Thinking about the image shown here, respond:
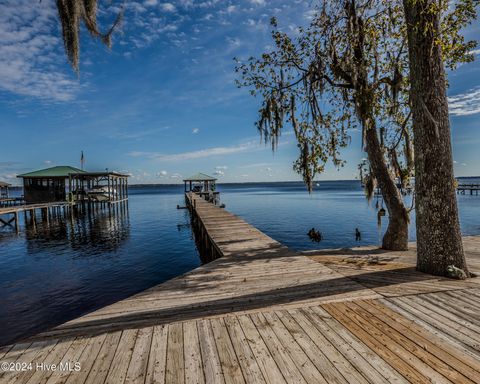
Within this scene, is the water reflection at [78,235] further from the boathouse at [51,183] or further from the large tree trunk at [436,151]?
the large tree trunk at [436,151]

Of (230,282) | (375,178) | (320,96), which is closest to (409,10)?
(320,96)

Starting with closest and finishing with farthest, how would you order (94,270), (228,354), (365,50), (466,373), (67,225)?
(466,373), (228,354), (365,50), (94,270), (67,225)

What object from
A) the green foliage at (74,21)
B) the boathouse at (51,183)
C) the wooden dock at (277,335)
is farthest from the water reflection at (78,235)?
the wooden dock at (277,335)

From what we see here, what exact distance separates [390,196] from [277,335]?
6307 millimetres

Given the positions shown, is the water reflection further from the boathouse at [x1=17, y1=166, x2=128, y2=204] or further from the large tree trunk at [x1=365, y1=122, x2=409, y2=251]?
the large tree trunk at [x1=365, y1=122, x2=409, y2=251]

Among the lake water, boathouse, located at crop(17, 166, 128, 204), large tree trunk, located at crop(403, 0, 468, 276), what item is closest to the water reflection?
the lake water

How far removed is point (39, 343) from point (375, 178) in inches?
334

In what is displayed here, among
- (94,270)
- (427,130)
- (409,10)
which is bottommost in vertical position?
(94,270)

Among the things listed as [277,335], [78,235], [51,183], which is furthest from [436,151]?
[51,183]

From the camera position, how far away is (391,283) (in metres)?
4.69

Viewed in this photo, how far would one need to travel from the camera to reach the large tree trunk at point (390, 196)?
750 centimetres

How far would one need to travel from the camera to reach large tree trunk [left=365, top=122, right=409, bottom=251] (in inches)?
295

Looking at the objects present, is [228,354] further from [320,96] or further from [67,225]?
[67,225]

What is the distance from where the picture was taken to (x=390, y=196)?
25.2 ft
